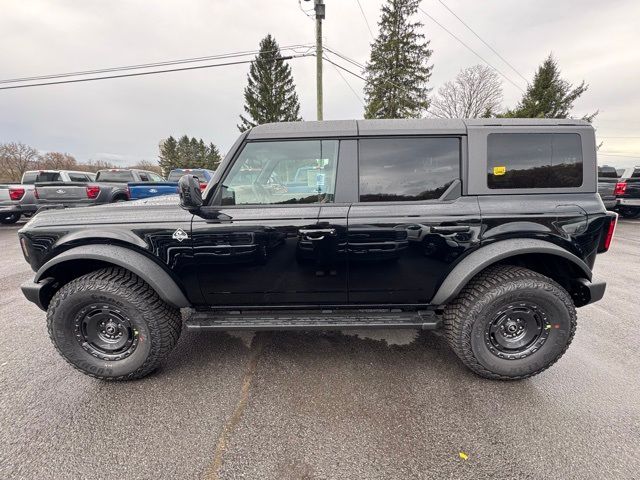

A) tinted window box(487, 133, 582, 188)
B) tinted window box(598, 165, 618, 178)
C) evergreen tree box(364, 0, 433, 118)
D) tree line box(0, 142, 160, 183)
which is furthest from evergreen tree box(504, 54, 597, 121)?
tree line box(0, 142, 160, 183)

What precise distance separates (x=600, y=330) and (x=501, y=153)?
2.42m

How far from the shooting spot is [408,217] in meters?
2.17

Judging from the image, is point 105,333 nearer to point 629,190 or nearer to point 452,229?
point 452,229

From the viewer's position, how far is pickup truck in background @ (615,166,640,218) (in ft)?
29.6

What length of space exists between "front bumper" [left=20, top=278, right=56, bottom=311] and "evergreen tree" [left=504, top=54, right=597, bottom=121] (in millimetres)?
28616

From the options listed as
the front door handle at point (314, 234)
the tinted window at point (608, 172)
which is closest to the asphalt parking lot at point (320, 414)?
the front door handle at point (314, 234)

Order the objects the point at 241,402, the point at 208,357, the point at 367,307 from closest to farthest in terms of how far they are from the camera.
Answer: the point at 241,402
the point at 367,307
the point at 208,357

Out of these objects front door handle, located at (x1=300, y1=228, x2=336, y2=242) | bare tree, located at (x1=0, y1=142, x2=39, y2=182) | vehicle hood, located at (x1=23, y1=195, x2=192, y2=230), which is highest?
bare tree, located at (x1=0, y1=142, x2=39, y2=182)

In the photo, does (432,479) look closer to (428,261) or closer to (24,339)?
(428,261)

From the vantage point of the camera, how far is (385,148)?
2256 millimetres

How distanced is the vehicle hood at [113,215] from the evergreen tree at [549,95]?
91.4ft

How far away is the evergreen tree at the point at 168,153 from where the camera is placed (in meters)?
55.8

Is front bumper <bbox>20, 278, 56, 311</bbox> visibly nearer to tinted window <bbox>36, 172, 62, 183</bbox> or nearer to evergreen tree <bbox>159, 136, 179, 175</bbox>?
tinted window <bbox>36, 172, 62, 183</bbox>

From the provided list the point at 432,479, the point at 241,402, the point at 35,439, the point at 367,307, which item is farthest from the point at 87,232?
the point at 432,479
